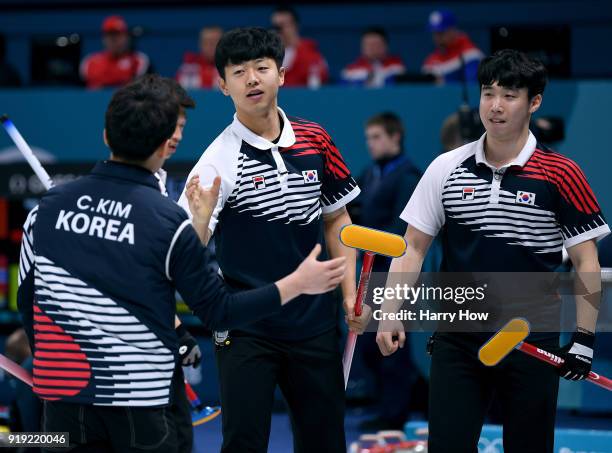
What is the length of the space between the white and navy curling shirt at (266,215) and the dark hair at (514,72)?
2.51 ft

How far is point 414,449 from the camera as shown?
17.9 ft

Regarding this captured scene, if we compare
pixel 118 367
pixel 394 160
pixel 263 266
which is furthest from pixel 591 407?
pixel 118 367

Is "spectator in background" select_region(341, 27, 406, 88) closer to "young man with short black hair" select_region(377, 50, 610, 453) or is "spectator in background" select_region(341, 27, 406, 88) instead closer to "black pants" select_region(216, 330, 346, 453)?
"young man with short black hair" select_region(377, 50, 610, 453)

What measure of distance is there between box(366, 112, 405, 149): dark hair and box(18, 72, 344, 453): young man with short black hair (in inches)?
149

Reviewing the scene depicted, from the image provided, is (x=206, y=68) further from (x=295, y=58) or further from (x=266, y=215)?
(x=266, y=215)

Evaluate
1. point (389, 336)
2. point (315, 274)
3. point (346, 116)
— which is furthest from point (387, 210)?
point (315, 274)

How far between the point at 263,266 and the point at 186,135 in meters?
3.86

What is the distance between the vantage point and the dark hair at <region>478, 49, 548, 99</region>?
3.80 m

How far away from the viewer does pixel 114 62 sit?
887 cm

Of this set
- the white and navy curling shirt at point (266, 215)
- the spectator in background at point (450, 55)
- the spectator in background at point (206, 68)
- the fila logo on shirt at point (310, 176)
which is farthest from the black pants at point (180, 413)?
the spectator in background at point (206, 68)

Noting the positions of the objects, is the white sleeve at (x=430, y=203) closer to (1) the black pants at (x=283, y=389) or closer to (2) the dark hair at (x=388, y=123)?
(1) the black pants at (x=283, y=389)

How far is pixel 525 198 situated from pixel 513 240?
166 mm

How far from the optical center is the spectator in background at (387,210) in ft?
21.5

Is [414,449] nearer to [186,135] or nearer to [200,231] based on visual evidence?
[200,231]
